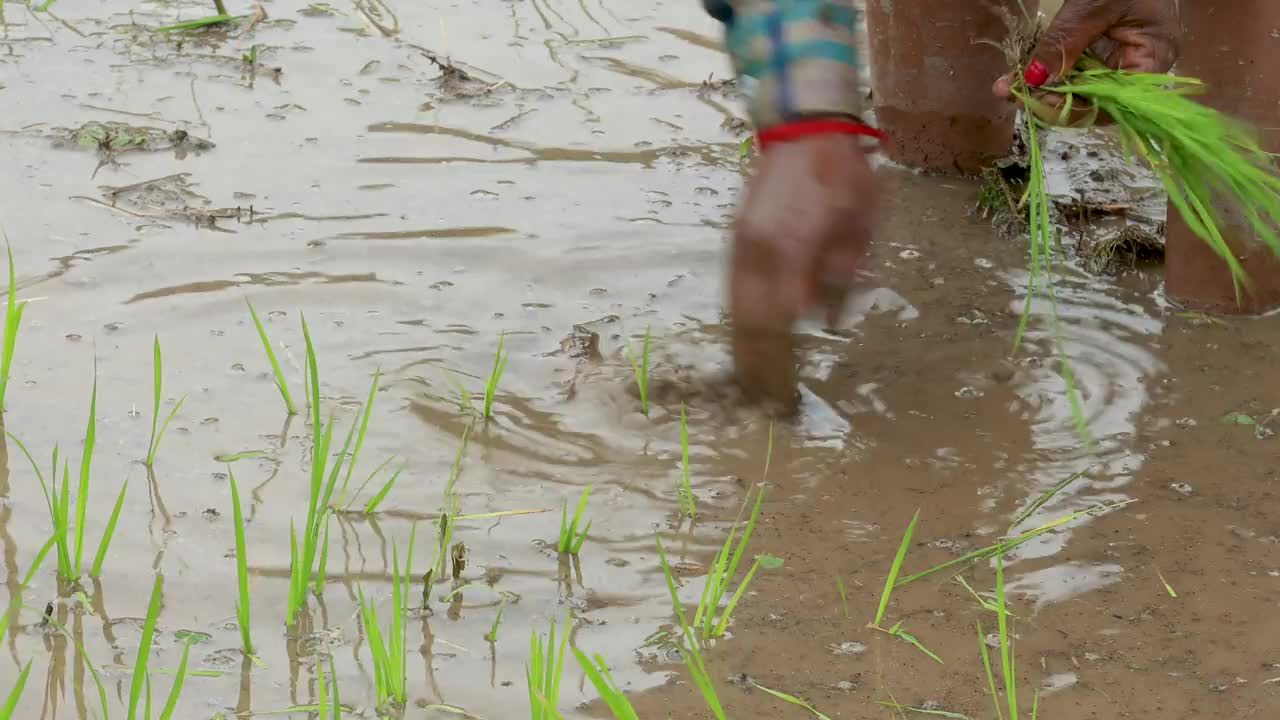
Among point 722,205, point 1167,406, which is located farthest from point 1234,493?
point 722,205

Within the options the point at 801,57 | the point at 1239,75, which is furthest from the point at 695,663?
the point at 1239,75

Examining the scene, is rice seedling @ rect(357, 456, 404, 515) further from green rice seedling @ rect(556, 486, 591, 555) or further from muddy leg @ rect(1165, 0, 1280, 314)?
Result: muddy leg @ rect(1165, 0, 1280, 314)

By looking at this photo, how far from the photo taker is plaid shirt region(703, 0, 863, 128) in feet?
5.46

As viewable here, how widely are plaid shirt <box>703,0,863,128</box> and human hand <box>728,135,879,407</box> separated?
0.13 ft

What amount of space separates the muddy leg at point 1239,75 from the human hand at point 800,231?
1057mm

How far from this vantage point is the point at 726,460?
2223mm

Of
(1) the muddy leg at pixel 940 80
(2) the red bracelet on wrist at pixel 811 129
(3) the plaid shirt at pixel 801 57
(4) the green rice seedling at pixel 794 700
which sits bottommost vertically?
(4) the green rice seedling at pixel 794 700

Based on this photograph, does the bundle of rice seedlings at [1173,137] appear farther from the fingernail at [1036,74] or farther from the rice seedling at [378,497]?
the rice seedling at [378,497]

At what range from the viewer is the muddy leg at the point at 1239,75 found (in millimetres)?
2438

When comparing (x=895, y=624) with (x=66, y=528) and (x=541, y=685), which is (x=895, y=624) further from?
(x=66, y=528)

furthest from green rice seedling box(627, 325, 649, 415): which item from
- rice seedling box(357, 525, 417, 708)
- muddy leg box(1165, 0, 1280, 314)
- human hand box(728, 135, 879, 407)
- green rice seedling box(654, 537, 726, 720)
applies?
muddy leg box(1165, 0, 1280, 314)

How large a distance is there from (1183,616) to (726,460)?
654 mm

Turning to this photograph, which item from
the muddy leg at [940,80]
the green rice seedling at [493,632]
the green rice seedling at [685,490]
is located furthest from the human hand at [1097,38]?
the green rice seedling at [493,632]

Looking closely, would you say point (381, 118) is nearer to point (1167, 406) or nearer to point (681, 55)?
point (681, 55)
